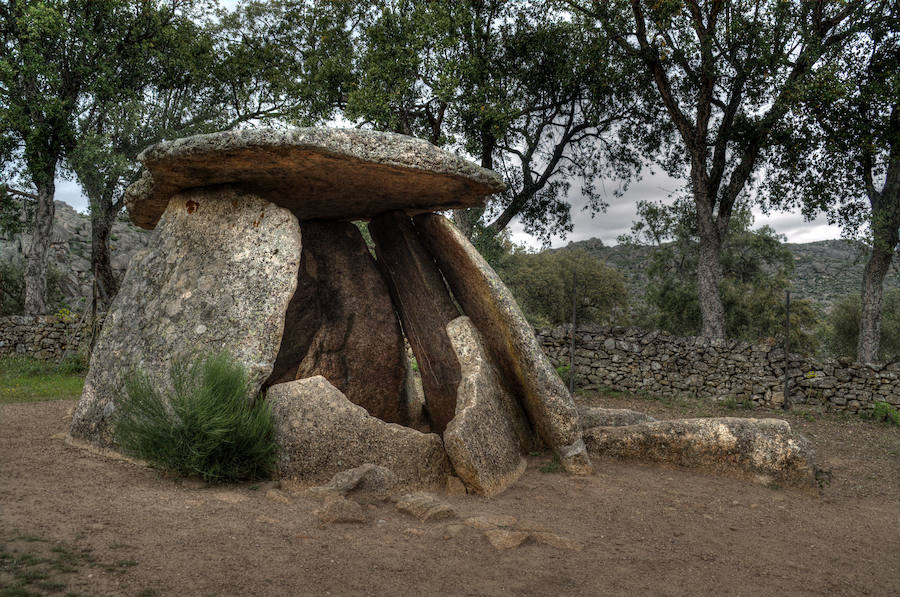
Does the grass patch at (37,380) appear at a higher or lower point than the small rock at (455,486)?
higher

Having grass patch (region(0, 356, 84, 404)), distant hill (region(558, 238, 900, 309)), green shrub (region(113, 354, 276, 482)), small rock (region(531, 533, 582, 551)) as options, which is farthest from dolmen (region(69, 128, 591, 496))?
distant hill (region(558, 238, 900, 309))

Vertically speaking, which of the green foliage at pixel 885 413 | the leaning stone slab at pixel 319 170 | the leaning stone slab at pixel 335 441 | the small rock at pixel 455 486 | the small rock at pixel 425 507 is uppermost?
the leaning stone slab at pixel 319 170

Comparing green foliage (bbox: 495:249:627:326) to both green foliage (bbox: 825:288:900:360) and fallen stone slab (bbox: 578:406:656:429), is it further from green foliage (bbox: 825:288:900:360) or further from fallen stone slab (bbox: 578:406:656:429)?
fallen stone slab (bbox: 578:406:656:429)

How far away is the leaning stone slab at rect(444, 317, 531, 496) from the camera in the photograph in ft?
17.7

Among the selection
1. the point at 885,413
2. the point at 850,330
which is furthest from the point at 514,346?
the point at 850,330

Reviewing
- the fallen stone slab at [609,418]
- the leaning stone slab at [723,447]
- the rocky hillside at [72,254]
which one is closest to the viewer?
the leaning stone slab at [723,447]

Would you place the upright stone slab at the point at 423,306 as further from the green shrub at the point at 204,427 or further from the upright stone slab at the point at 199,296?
the green shrub at the point at 204,427

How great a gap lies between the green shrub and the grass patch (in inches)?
252

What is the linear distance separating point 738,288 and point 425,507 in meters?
25.4

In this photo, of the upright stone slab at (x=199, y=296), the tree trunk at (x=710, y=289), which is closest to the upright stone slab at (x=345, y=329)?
the upright stone slab at (x=199, y=296)

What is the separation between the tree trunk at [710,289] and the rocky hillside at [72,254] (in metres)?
19.3

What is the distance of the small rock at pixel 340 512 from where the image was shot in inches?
169

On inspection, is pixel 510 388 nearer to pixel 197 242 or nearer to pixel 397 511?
pixel 397 511

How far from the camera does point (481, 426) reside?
5.70 m
